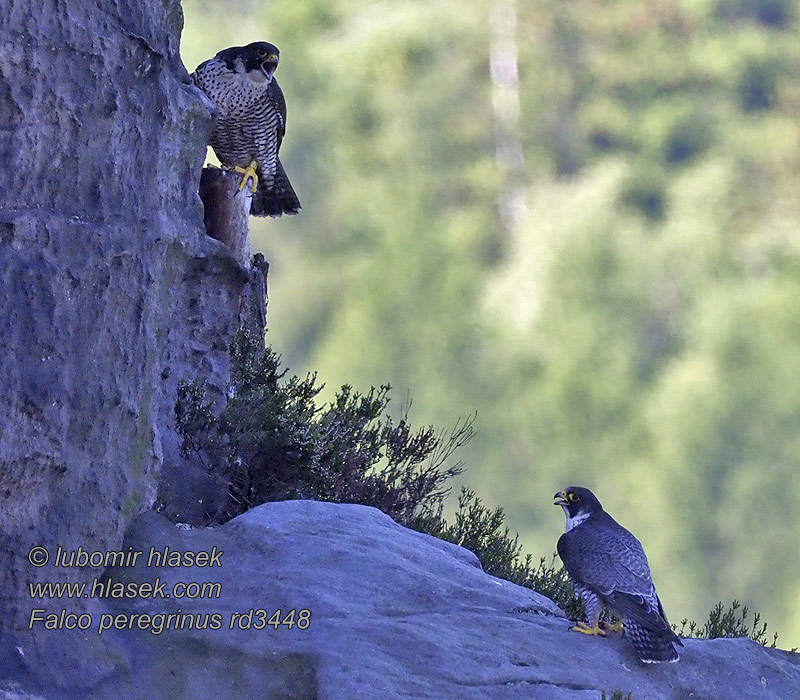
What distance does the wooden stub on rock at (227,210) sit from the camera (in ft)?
22.0

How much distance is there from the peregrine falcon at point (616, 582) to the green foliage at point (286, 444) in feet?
3.20

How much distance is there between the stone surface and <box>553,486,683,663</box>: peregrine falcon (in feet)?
0.28

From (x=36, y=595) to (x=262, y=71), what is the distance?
3983 millimetres

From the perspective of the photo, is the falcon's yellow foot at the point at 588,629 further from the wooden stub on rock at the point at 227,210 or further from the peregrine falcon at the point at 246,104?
the peregrine falcon at the point at 246,104

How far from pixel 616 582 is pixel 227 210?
115 inches

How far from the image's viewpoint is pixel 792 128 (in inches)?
1321

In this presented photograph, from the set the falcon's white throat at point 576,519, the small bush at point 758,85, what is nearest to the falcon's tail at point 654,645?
the falcon's white throat at point 576,519

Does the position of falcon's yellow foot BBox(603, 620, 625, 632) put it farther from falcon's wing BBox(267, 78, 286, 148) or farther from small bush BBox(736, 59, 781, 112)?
small bush BBox(736, 59, 781, 112)

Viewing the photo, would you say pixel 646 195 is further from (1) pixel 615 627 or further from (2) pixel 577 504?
(1) pixel 615 627

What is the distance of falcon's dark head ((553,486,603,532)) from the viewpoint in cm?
573

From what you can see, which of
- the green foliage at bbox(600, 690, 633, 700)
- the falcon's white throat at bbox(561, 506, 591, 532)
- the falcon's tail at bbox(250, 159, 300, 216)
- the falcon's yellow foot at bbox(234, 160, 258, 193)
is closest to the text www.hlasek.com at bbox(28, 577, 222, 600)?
the green foliage at bbox(600, 690, 633, 700)

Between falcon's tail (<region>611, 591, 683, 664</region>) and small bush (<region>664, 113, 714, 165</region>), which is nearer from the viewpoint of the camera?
falcon's tail (<region>611, 591, 683, 664</region>)

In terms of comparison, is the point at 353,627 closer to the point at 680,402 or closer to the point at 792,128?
the point at 680,402

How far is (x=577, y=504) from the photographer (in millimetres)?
5832
